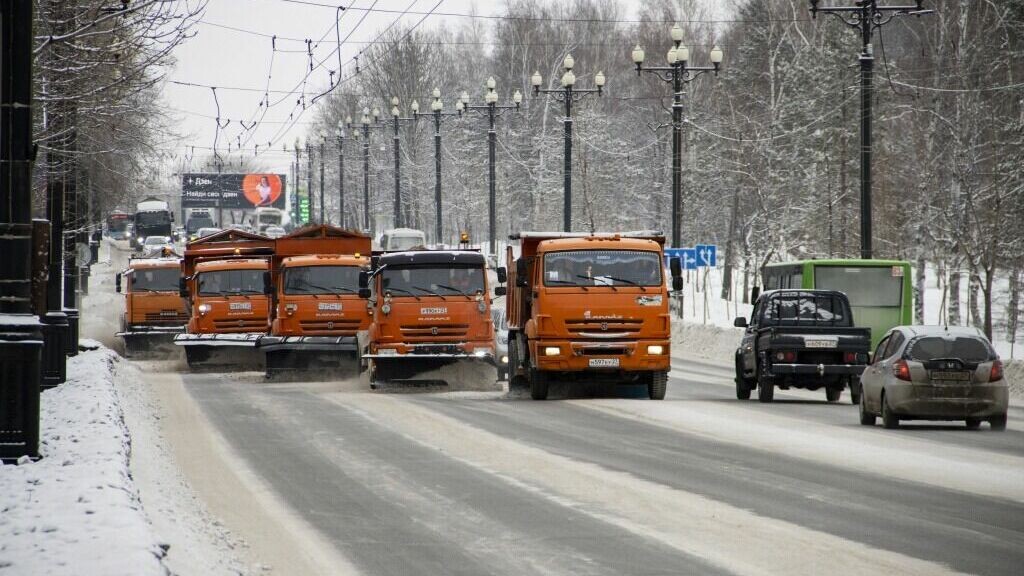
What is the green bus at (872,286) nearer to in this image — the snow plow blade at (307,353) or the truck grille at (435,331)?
the truck grille at (435,331)

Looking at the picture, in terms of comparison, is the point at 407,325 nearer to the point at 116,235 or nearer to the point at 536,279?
the point at 536,279

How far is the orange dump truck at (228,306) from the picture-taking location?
36000 millimetres

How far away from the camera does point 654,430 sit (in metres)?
19.6

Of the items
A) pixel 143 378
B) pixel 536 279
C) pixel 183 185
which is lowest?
pixel 143 378

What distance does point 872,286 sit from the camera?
35344 mm

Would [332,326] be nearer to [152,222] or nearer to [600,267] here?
[600,267]

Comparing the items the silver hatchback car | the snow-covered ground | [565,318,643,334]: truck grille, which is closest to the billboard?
the snow-covered ground

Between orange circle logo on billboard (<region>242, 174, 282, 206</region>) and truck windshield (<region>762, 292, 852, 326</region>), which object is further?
orange circle logo on billboard (<region>242, 174, 282, 206</region>)

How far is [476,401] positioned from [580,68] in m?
82.2

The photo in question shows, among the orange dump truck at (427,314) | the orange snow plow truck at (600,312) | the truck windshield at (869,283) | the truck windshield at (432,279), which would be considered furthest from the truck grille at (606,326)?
the truck windshield at (869,283)

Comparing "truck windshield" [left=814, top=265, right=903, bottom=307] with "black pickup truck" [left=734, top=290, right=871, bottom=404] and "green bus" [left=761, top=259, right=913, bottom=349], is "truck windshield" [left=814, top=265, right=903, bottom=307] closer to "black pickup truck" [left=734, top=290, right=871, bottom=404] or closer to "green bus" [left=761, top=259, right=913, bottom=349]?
"green bus" [left=761, top=259, right=913, bottom=349]

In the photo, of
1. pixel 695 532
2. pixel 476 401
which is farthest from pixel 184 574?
pixel 476 401

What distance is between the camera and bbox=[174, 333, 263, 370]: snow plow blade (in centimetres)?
3584

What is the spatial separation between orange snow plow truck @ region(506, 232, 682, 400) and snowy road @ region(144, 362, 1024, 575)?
6.14ft
